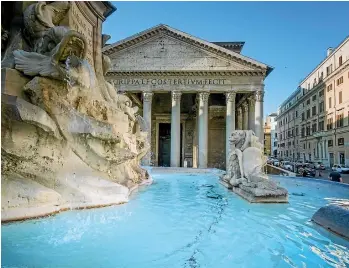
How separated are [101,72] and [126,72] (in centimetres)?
2068

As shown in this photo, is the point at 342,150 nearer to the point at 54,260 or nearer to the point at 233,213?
the point at 233,213

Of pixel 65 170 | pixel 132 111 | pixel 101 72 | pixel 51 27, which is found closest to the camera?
pixel 65 170

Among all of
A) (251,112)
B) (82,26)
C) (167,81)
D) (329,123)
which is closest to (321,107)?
(329,123)

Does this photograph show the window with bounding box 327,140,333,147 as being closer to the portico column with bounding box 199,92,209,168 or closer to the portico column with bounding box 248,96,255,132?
the portico column with bounding box 248,96,255,132

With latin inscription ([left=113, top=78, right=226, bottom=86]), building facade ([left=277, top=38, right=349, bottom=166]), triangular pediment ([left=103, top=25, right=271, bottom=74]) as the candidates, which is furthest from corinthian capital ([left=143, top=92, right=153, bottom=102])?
building facade ([left=277, top=38, right=349, bottom=166])

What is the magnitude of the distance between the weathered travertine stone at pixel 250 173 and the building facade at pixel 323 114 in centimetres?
3176

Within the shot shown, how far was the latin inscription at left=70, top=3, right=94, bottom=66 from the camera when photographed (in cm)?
570

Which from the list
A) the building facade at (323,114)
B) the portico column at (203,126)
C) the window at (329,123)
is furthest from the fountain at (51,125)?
the window at (329,123)

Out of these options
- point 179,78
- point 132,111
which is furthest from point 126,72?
point 132,111

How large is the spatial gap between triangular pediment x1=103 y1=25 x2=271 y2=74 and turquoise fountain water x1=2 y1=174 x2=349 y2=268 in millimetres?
23273

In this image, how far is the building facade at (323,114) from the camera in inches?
1380

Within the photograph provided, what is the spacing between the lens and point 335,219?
3.42m

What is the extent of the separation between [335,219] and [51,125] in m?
3.72

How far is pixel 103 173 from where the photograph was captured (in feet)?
17.1
